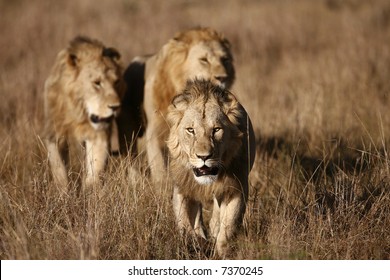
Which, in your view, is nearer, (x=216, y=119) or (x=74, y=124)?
(x=216, y=119)

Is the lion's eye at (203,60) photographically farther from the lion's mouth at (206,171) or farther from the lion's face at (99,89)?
the lion's mouth at (206,171)

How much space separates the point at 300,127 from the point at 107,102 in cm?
254

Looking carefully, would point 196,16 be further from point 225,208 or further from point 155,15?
point 225,208

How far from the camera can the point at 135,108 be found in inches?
287

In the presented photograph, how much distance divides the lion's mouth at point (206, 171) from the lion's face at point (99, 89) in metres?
2.07

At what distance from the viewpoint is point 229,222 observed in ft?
16.0

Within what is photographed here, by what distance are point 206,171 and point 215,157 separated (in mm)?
132

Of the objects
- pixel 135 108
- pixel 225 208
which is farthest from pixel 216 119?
pixel 135 108

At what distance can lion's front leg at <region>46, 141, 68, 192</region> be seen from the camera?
20.1ft

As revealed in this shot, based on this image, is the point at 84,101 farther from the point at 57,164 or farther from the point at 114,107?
the point at 57,164

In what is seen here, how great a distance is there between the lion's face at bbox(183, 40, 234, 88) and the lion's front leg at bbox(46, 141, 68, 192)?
140cm

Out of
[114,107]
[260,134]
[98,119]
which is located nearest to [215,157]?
[114,107]

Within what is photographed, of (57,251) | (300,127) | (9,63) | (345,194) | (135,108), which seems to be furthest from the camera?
(9,63)

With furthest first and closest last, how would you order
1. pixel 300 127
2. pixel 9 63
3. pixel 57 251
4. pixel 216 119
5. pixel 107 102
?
pixel 9 63 < pixel 300 127 < pixel 107 102 < pixel 216 119 < pixel 57 251
